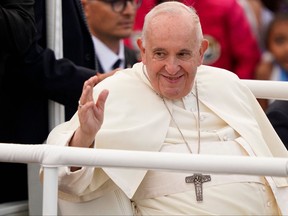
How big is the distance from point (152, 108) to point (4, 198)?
91cm

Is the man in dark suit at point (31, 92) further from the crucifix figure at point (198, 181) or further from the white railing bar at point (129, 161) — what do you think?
the white railing bar at point (129, 161)

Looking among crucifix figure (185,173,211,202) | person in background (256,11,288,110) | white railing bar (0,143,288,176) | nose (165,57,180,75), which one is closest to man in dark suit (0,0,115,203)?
nose (165,57,180,75)

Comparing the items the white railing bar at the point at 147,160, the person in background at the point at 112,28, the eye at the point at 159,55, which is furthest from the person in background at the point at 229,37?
the white railing bar at the point at 147,160

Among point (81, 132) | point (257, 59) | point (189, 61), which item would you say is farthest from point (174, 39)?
point (257, 59)

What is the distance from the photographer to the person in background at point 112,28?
287 inches

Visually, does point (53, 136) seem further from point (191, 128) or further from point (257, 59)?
point (257, 59)

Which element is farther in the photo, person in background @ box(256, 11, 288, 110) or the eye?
person in background @ box(256, 11, 288, 110)

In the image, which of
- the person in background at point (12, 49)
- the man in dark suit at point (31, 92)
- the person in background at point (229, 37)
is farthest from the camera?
the person in background at point (229, 37)

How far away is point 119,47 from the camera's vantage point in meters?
7.35

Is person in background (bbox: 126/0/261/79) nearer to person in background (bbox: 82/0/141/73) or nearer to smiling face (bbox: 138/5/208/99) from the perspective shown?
person in background (bbox: 82/0/141/73)

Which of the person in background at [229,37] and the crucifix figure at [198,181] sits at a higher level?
the crucifix figure at [198,181]

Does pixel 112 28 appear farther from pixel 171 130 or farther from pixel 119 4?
pixel 171 130

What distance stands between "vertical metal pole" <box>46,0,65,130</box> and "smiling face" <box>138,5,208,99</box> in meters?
0.80

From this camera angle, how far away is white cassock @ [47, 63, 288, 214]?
459 cm
